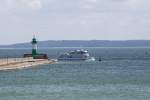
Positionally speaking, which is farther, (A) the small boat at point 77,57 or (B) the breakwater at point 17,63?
(A) the small boat at point 77,57

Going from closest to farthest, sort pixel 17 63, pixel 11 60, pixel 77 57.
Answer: pixel 17 63 → pixel 11 60 → pixel 77 57

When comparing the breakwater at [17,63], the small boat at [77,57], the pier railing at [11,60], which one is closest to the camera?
the breakwater at [17,63]

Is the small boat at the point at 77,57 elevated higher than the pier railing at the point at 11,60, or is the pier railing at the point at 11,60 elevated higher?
the pier railing at the point at 11,60

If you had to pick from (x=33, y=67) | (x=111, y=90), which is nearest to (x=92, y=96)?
(x=111, y=90)

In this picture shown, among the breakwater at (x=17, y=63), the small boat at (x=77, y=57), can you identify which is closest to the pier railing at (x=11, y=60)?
the breakwater at (x=17, y=63)

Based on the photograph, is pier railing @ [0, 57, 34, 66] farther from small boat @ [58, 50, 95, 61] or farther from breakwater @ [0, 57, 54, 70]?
small boat @ [58, 50, 95, 61]

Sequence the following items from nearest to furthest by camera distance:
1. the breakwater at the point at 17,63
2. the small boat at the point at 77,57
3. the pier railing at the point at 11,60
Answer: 1. the breakwater at the point at 17,63
2. the pier railing at the point at 11,60
3. the small boat at the point at 77,57

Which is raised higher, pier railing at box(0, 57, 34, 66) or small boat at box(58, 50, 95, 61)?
pier railing at box(0, 57, 34, 66)

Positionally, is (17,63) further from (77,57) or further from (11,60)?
(77,57)

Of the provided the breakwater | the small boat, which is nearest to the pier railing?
the breakwater

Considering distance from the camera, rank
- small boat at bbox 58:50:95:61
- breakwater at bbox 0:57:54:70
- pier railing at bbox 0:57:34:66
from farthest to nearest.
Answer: small boat at bbox 58:50:95:61 < pier railing at bbox 0:57:34:66 < breakwater at bbox 0:57:54:70

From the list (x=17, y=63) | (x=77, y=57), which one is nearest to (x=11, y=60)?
(x=17, y=63)

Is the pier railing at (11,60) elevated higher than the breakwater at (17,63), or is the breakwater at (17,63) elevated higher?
the pier railing at (11,60)

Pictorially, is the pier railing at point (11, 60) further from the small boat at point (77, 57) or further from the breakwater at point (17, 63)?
the small boat at point (77, 57)
